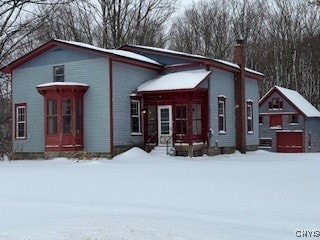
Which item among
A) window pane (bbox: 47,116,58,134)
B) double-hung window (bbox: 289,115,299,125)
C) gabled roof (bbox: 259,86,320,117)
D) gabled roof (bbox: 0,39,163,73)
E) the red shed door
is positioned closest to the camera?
gabled roof (bbox: 0,39,163,73)

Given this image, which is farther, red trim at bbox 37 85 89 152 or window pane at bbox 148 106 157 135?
window pane at bbox 148 106 157 135

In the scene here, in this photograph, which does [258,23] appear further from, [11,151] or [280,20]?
[11,151]

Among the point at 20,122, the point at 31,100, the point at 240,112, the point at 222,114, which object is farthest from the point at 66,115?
the point at 240,112

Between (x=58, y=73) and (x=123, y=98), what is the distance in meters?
3.91

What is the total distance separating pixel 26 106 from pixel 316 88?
35094mm

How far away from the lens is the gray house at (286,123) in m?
43.4

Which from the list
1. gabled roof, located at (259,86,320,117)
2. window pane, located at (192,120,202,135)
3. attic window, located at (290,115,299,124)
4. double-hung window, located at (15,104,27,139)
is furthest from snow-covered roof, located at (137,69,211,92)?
attic window, located at (290,115,299,124)

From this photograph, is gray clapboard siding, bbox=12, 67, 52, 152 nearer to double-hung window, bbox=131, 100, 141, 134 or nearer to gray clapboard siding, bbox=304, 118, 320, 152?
double-hung window, bbox=131, 100, 141, 134

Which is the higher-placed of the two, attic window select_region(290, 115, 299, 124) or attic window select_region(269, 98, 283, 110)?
attic window select_region(269, 98, 283, 110)

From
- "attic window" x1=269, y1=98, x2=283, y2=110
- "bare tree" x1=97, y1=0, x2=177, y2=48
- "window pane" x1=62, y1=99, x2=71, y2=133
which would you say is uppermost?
"bare tree" x1=97, y1=0, x2=177, y2=48

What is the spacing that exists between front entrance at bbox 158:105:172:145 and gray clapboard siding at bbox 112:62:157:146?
41.1 inches

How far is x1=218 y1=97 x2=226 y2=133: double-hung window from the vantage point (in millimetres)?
26875

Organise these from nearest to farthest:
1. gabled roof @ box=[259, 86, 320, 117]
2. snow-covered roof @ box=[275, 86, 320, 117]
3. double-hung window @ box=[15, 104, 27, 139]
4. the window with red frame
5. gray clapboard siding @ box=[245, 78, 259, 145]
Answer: double-hung window @ box=[15, 104, 27, 139] → gray clapboard siding @ box=[245, 78, 259, 145] → gabled roof @ box=[259, 86, 320, 117] → snow-covered roof @ box=[275, 86, 320, 117] → the window with red frame

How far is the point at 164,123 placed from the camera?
2494cm
